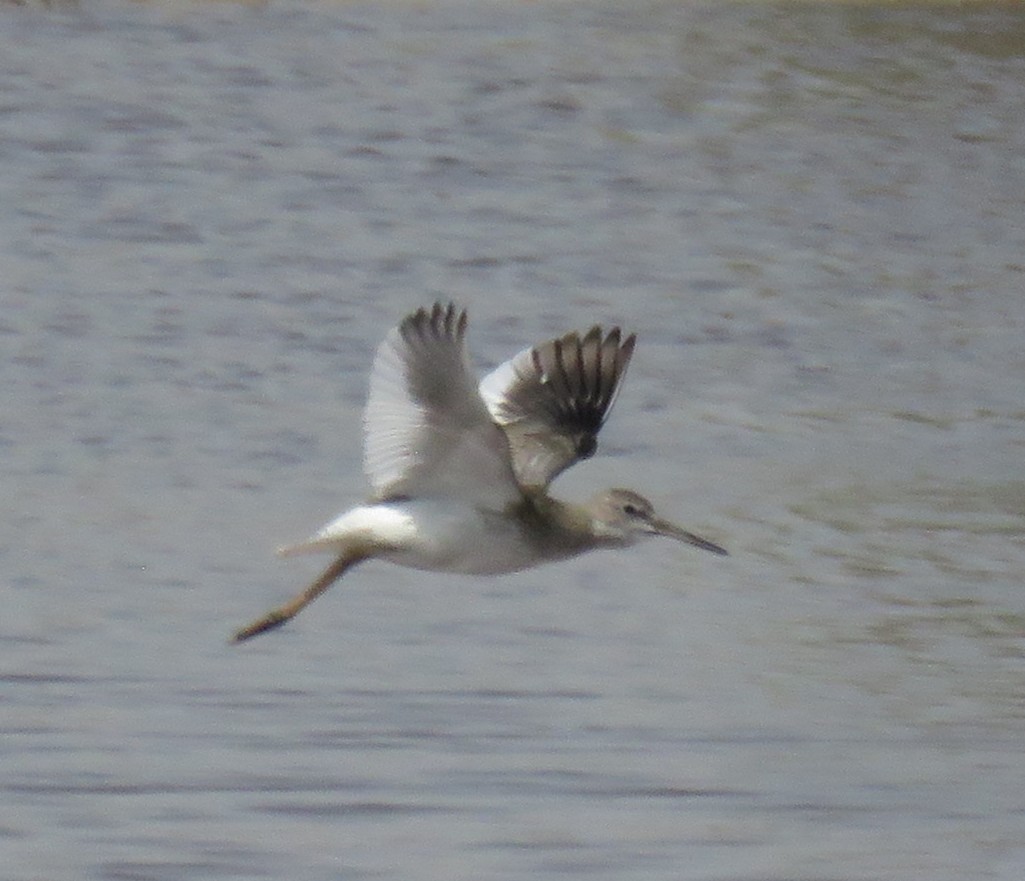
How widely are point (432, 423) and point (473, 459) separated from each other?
0.16m

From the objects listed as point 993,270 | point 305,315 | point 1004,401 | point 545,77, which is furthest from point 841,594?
point 545,77

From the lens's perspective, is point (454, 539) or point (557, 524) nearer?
point (454, 539)

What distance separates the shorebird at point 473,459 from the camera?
22.6 ft

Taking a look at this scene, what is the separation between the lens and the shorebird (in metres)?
6.88

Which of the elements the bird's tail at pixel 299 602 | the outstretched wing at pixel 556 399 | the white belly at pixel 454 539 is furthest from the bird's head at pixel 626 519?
the bird's tail at pixel 299 602

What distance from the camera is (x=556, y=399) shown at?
7.79 metres

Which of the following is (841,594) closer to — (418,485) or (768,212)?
(418,485)

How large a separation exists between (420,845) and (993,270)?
8738 mm

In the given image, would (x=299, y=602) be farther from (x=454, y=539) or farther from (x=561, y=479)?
(x=561, y=479)

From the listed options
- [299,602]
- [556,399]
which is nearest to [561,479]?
[556,399]

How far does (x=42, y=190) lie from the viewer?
15.8 meters

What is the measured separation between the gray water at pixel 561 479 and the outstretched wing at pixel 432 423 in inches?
38.1

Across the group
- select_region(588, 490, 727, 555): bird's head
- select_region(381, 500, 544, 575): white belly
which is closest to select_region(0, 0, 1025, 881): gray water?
select_region(588, 490, 727, 555): bird's head

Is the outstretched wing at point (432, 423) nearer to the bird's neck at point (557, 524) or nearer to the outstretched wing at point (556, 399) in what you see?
the bird's neck at point (557, 524)
